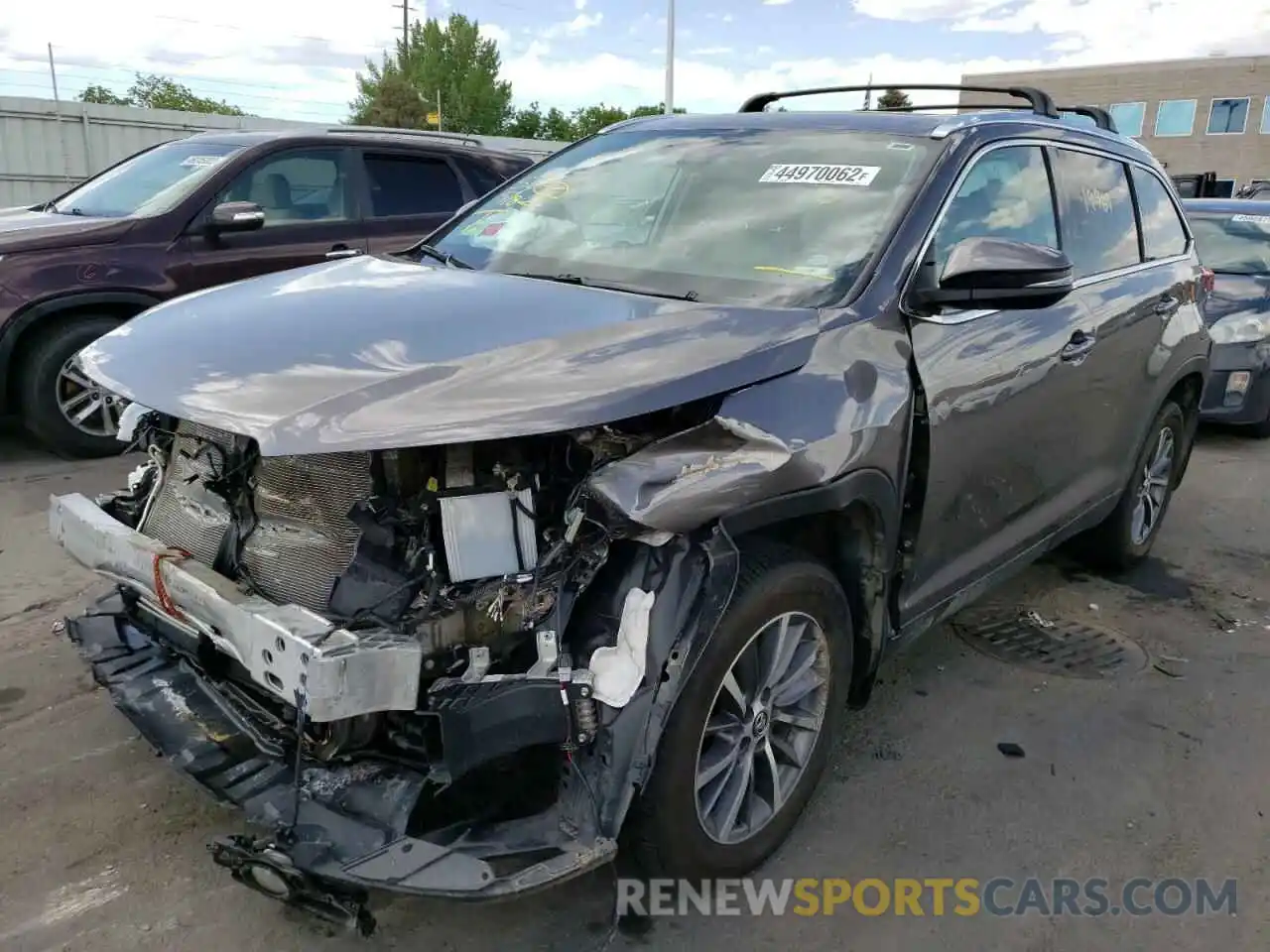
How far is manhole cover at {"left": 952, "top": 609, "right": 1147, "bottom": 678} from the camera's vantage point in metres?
4.04

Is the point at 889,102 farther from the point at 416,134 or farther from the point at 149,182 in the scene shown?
the point at 149,182

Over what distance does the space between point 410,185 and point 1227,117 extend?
5292 centimetres

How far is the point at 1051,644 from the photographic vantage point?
4238mm

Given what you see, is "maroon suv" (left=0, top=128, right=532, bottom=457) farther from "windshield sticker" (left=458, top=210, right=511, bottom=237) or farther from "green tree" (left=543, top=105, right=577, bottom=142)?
"green tree" (left=543, top=105, right=577, bottom=142)

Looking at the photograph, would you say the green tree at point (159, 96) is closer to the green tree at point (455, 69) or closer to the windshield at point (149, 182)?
the green tree at point (455, 69)

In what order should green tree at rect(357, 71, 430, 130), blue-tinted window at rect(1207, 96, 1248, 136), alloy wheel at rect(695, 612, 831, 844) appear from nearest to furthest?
alloy wheel at rect(695, 612, 831, 844) < green tree at rect(357, 71, 430, 130) < blue-tinted window at rect(1207, 96, 1248, 136)

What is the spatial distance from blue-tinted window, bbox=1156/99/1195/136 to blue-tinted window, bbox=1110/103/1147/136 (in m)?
0.74

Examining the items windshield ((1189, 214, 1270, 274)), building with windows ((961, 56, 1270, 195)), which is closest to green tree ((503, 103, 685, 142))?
building with windows ((961, 56, 1270, 195))

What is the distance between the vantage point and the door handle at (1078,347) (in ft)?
11.5

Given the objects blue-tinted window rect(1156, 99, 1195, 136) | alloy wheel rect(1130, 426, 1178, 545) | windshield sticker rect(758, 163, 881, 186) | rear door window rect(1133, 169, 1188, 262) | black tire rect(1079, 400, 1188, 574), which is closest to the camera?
windshield sticker rect(758, 163, 881, 186)

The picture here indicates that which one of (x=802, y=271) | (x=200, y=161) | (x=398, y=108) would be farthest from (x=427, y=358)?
(x=398, y=108)

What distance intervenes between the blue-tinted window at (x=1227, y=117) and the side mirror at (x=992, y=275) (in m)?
55.0

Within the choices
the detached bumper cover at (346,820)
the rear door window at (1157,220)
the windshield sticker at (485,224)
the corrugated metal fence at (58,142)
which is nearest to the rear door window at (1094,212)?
the rear door window at (1157,220)

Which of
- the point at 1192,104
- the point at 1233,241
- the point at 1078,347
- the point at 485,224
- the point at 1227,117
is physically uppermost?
the point at 1192,104
